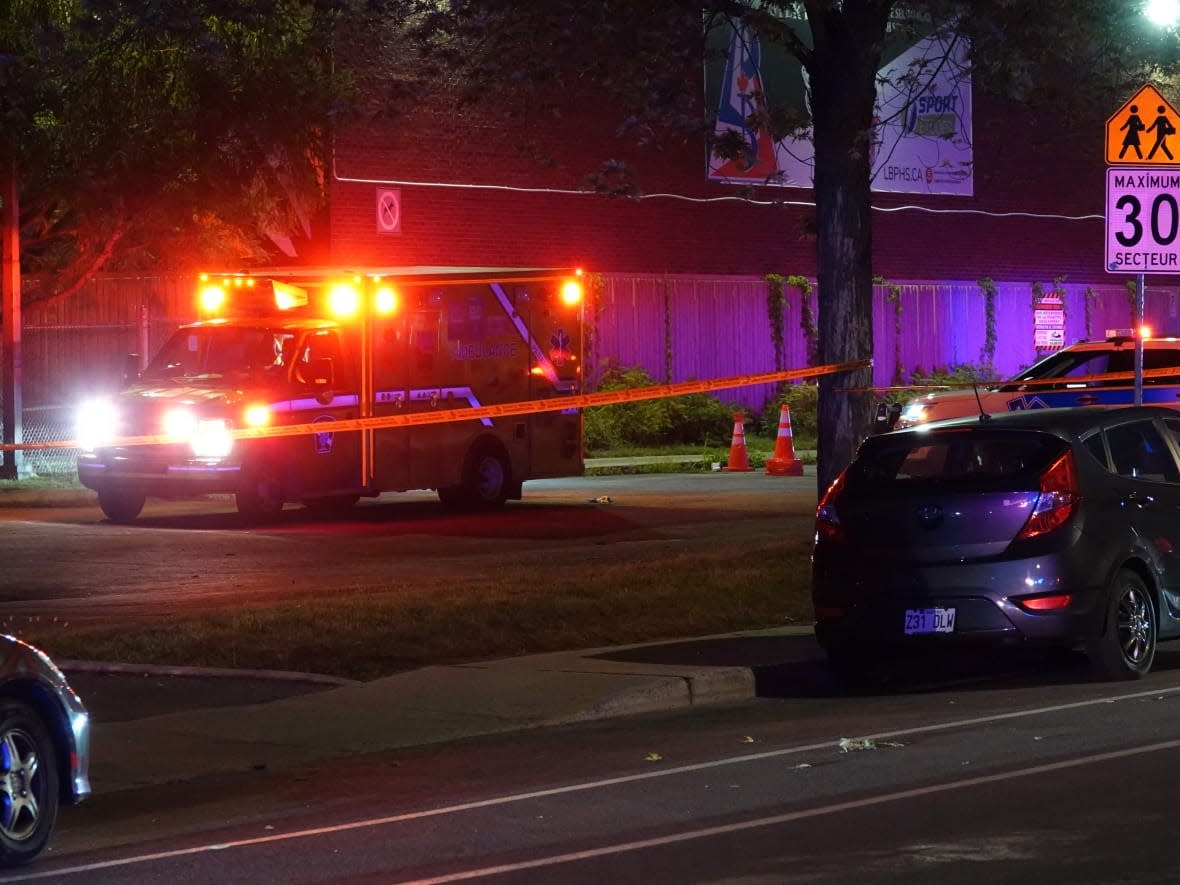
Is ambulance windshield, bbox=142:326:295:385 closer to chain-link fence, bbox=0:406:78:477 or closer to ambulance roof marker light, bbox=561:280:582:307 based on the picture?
ambulance roof marker light, bbox=561:280:582:307

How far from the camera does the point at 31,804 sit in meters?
8.01

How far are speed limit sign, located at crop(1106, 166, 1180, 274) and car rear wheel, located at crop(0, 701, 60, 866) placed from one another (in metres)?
9.79

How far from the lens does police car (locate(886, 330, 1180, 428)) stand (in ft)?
74.4

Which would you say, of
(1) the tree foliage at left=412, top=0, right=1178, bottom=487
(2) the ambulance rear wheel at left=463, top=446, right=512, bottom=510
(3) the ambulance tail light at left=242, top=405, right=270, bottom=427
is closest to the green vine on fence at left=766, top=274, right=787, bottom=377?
(2) the ambulance rear wheel at left=463, top=446, right=512, bottom=510

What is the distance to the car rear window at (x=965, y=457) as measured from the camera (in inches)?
471

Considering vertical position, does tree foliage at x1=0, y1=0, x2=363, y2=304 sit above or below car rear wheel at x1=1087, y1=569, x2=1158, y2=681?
above

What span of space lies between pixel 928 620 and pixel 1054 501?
3.22 ft

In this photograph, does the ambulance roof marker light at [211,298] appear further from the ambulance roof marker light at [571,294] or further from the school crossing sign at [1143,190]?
the school crossing sign at [1143,190]

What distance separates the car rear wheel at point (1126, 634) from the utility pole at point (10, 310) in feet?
62.0

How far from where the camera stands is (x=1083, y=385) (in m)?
23.1

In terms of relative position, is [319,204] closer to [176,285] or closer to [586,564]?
[176,285]

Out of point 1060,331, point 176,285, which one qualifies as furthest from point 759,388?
point 176,285

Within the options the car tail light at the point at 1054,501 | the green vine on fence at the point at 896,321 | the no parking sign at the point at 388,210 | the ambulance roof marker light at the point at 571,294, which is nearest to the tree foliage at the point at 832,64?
the car tail light at the point at 1054,501

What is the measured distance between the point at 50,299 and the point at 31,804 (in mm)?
22495
